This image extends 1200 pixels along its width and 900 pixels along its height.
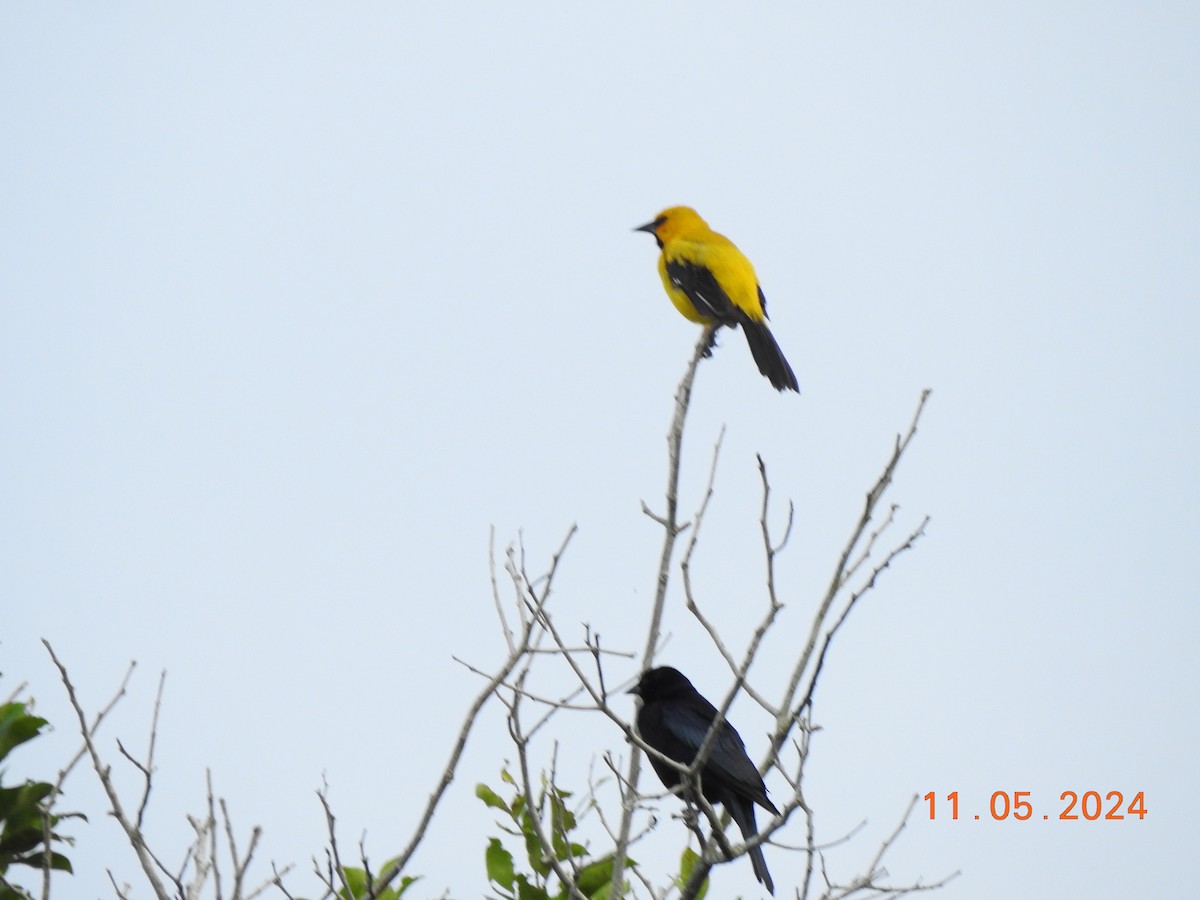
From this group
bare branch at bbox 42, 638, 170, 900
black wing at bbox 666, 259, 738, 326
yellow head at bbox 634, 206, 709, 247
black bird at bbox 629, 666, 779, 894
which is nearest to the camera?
bare branch at bbox 42, 638, 170, 900

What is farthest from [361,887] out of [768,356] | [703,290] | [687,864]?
[703,290]

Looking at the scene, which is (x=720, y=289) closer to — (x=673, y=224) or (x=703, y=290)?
(x=703, y=290)

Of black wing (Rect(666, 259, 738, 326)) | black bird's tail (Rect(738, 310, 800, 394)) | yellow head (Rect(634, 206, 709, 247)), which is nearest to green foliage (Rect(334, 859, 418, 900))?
black bird's tail (Rect(738, 310, 800, 394))

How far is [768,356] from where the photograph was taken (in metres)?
7.39

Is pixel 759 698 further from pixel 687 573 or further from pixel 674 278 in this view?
pixel 674 278

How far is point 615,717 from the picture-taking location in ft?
10.8

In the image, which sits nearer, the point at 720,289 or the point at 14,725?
the point at 14,725

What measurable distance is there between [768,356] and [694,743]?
10.2 ft

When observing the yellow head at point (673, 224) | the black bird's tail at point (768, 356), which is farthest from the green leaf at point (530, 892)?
the yellow head at point (673, 224)

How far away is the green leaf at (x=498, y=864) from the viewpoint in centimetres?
423

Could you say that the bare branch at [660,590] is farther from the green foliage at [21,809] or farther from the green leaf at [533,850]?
the green foliage at [21,809]

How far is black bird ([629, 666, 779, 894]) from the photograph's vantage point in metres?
4.29

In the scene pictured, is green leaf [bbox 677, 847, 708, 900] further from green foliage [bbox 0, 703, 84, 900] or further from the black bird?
green foliage [bbox 0, 703, 84, 900]

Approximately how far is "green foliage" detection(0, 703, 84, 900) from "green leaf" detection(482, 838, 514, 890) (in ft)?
4.51
